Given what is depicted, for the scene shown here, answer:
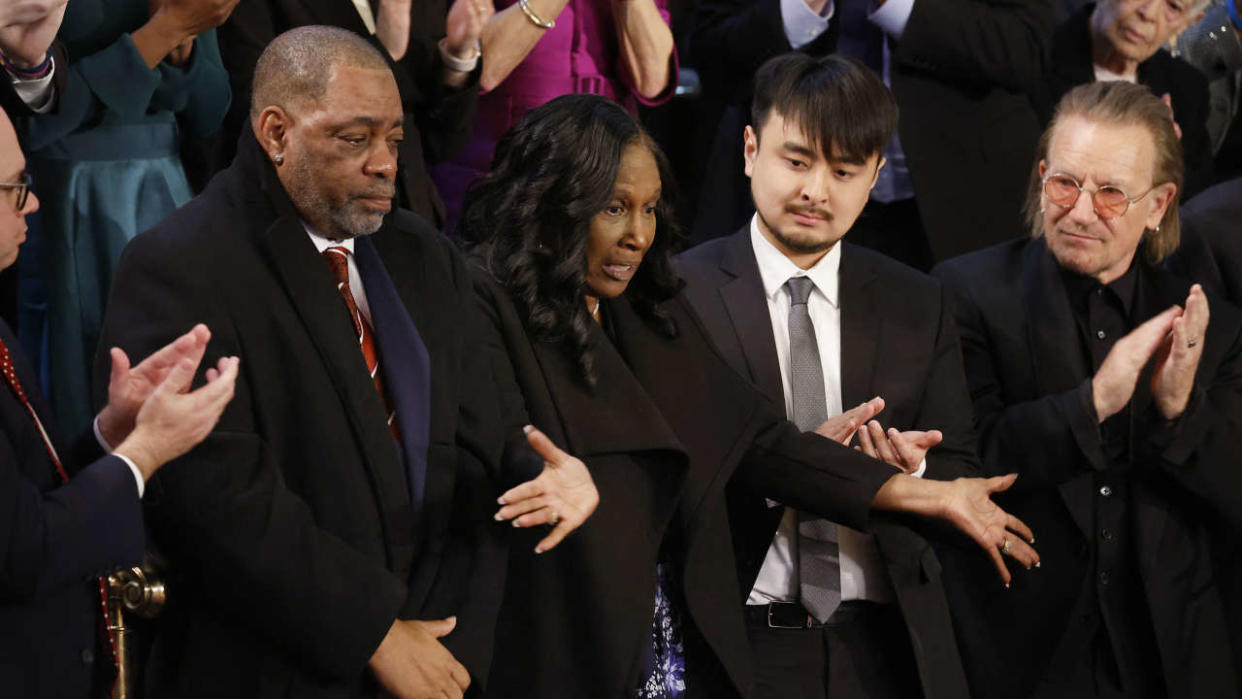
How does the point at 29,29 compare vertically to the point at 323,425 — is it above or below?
above

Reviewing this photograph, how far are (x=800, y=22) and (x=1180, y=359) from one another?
1.40 meters

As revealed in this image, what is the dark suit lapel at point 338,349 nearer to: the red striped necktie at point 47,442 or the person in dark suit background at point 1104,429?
the red striped necktie at point 47,442

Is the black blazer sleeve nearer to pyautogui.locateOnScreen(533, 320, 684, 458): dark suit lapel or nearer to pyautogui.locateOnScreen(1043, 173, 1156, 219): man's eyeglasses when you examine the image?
pyautogui.locateOnScreen(1043, 173, 1156, 219): man's eyeglasses

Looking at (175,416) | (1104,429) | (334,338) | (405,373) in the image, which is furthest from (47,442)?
(1104,429)

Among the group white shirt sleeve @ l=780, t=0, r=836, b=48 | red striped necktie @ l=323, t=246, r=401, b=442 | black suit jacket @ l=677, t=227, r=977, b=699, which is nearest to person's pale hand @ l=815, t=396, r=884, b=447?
black suit jacket @ l=677, t=227, r=977, b=699

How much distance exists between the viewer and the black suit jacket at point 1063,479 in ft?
13.9

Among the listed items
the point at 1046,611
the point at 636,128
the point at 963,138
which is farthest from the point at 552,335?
the point at 963,138

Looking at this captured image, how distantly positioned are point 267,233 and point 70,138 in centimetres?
88

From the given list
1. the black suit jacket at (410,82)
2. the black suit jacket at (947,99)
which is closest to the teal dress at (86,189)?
the black suit jacket at (410,82)

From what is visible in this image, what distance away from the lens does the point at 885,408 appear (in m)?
3.81

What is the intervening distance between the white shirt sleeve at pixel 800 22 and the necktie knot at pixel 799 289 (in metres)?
1.16

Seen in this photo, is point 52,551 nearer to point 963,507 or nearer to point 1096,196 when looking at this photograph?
point 963,507

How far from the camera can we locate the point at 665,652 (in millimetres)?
3428

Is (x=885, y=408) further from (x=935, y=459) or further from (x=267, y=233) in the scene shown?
(x=267, y=233)
